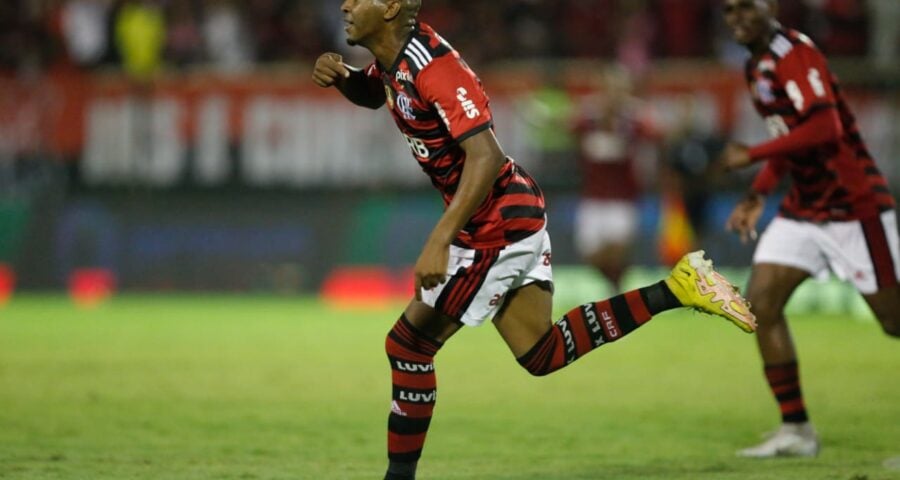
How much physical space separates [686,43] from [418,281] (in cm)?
1278

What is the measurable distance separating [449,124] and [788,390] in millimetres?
2852

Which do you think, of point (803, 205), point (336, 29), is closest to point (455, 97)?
point (803, 205)

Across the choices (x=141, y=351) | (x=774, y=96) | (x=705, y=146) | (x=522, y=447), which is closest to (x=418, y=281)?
(x=522, y=447)

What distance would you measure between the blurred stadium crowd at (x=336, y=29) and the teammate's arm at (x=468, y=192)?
11.9 meters

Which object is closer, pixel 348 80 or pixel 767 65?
pixel 348 80

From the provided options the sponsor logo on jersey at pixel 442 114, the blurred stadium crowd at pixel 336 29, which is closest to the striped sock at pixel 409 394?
the sponsor logo on jersey at pixel 442 114

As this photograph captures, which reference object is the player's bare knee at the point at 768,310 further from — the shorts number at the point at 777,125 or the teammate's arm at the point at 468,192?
the teammate's arm at the point at 468,192

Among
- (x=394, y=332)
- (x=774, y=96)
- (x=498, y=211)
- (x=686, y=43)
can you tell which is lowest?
(x=394, y=332)

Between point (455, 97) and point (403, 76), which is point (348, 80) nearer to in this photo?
point (403, 76)

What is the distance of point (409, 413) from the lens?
6.14 meters

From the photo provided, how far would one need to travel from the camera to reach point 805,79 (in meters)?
7.35

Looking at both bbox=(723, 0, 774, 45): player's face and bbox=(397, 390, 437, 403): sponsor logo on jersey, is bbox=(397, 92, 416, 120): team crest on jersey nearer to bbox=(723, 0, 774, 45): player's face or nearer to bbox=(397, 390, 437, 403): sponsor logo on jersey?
bbox=(397, 390, 437, 403): sponsor logo on jersey

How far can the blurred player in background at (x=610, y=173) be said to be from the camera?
604 inches

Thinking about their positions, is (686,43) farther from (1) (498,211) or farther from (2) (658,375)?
(1) (498,211)
